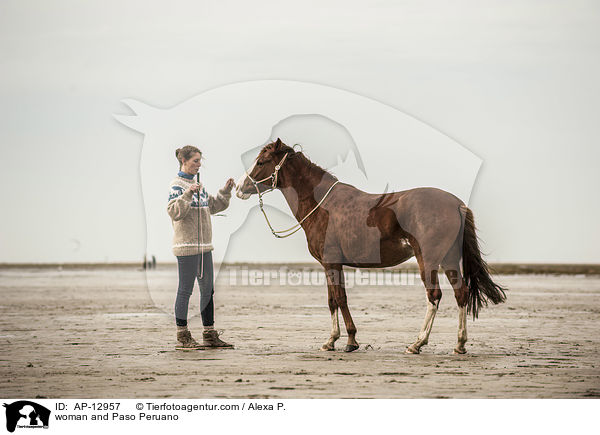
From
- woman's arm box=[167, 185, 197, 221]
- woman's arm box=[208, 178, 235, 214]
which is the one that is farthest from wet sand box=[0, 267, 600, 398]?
woman's arm box=[208, 178, 235, 214]

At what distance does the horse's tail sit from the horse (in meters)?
0.01

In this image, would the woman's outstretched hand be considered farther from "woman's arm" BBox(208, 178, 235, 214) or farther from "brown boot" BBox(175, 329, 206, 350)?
"brown boot" BBox(175, 329, 206, 350)

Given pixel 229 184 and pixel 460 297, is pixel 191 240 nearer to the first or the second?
pixel 229 184

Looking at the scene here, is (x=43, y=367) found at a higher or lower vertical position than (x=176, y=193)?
lower

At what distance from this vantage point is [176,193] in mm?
9953

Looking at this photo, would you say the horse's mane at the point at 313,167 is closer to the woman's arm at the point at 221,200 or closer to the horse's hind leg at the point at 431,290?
the woman's arm at the point at 221,200

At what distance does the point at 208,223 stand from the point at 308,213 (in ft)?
4.28

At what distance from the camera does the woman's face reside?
10.1 meters

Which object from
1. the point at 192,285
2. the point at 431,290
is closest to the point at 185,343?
the point at 192,285

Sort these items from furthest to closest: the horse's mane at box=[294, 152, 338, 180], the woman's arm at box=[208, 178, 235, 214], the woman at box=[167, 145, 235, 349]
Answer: the woman's arm at box=[208, 178, 235, 214] < the horse's mane at box=[294, 152, 338, 180] < the woman at box=[167, 145, 235, 349]

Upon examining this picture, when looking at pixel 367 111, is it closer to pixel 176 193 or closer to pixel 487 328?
pixel 176 193

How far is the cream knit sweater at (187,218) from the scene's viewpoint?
9.75 m
